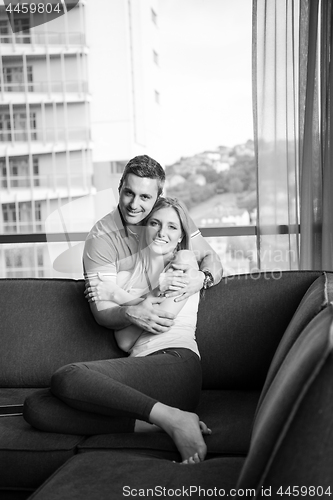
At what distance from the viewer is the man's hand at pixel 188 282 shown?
2.02 metres

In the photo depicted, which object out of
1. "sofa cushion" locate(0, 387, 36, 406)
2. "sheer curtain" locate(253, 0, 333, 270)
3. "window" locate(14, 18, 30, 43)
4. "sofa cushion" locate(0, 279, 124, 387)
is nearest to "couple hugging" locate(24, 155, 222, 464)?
"sofa cushion" locate(0, 279, 124, 387)

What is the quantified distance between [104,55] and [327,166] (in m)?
1.94

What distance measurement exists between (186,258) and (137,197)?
→ 0.29 metres

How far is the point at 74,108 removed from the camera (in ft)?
14.6

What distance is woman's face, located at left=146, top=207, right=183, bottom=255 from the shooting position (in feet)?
6.90

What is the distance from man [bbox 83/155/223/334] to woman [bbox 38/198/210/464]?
4cm

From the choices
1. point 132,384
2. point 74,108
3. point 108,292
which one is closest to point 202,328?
point 108,292

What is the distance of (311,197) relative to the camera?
11.3ft

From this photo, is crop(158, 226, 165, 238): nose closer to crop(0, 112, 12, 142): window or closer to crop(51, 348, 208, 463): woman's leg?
crop(51, 348, 208, 463): woman's leg

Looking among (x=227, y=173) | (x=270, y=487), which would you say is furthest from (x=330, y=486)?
(x=227, y=173)

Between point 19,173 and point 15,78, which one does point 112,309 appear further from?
point 15,78

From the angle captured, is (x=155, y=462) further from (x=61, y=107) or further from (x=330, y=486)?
(x=61, y=107)

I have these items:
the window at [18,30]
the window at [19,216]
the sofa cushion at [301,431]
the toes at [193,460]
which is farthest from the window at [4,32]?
the sofa cushion at [301,431]

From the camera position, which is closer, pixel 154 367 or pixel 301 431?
pixel 301 431
